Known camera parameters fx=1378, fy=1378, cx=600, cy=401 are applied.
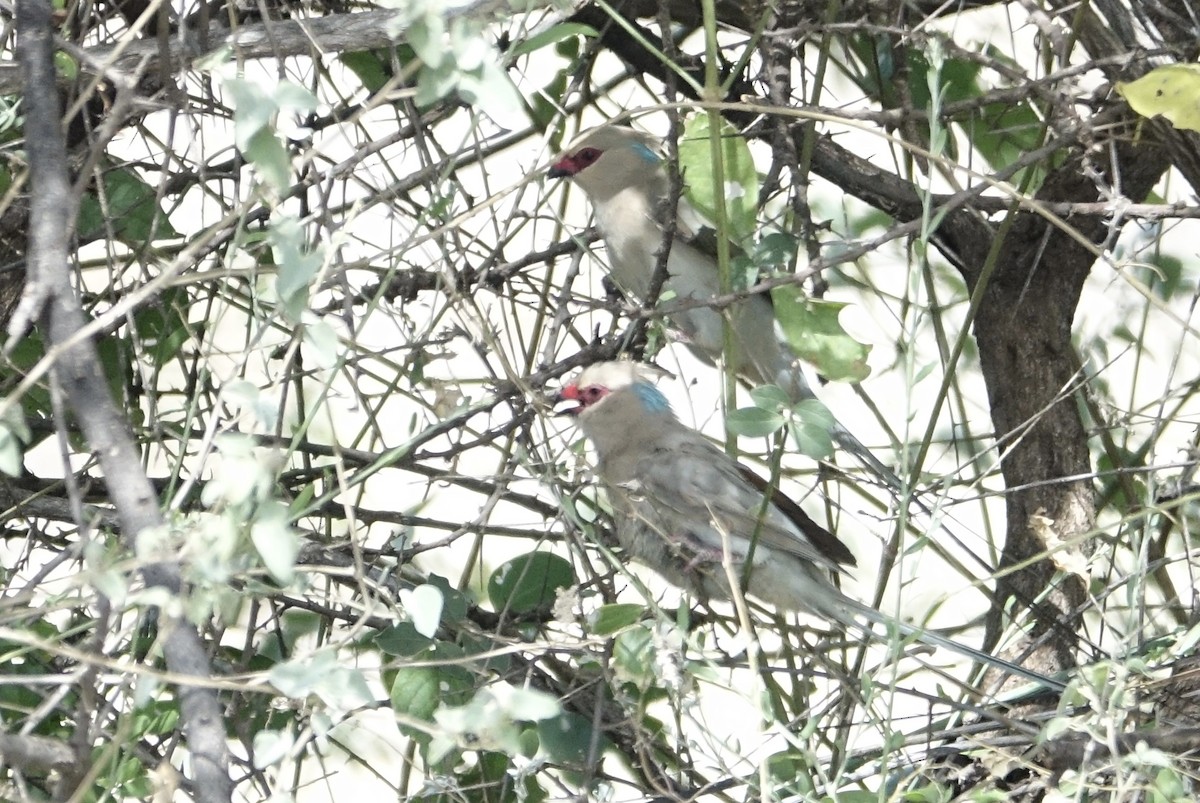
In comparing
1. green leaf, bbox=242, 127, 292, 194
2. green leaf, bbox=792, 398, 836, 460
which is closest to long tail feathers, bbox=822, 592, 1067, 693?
green leaf, bbox=792, 398, 836, 460

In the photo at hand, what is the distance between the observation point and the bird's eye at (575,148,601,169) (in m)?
3.84

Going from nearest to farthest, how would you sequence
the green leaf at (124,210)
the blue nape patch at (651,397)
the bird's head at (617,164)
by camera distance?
the green leaf at (124,210)
the blue nape patch at (651,397)
the bird's head at (617,164)

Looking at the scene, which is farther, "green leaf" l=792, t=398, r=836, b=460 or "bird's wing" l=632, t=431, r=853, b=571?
"bird's wing" l=632, t=431, r=853, b=571

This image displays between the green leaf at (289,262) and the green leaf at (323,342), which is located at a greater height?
the green leaf at (289,262)

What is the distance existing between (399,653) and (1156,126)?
5.42 ft

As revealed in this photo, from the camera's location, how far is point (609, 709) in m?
2.54

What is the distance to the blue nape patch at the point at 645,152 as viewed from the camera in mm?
3959

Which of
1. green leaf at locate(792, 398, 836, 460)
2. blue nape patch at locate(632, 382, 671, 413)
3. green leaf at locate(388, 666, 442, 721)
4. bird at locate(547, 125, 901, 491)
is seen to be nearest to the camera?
green leaf at locate(792, 398, 836, 460)

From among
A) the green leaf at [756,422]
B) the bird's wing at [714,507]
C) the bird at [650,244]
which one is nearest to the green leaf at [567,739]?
the bird's wing at [714,507]

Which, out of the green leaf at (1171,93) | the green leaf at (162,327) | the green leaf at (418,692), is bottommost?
the green leaf at (418,692)

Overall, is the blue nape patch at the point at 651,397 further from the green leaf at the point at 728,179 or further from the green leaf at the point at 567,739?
the green leaf at the point at 567,739

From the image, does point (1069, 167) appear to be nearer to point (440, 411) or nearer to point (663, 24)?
point (663, 24)

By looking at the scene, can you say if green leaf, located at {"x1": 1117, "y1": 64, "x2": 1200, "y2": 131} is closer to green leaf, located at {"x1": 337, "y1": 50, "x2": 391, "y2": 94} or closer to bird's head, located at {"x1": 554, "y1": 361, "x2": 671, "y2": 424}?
bird's head, located at {"x1": 554, "y1": 361, "x2": 671, "y2": 424}

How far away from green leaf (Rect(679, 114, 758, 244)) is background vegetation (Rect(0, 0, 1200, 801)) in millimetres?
23
